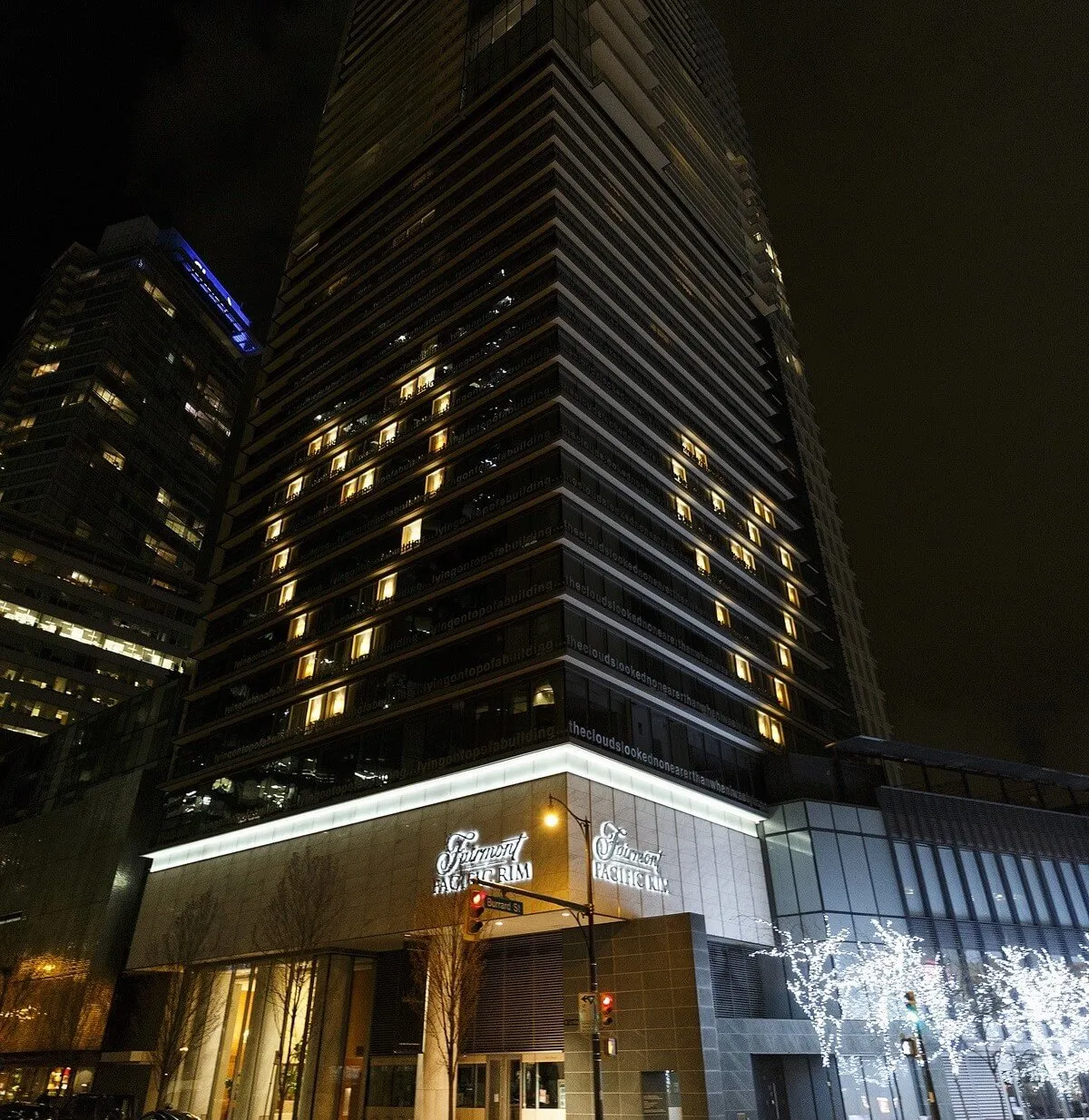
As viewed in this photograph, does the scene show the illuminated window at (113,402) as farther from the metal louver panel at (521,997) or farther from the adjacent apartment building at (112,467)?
the metal louver panel at (521,997)

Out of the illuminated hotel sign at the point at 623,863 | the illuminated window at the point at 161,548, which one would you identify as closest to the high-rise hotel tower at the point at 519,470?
the illuminated hotel sign at the point at 623,863

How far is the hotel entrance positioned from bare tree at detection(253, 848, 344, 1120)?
8.69 m

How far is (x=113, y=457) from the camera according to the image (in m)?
140

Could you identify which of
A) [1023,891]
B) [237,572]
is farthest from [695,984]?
[237,572]

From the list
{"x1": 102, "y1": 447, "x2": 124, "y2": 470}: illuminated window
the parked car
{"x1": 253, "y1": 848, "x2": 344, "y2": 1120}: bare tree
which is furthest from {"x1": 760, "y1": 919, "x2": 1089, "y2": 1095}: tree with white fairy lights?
{"x1": 102, "y1": 447, "x2": 124, "y2": 470}: illuminated window

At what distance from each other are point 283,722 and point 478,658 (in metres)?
16.9

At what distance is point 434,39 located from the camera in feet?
295

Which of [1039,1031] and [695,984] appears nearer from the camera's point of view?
[695,984]

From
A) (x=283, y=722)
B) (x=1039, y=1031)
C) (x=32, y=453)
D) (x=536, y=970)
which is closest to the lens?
(x=536, y=970)

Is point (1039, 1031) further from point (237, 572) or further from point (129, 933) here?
point (237, 572)

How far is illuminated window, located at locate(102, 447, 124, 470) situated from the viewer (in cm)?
13912

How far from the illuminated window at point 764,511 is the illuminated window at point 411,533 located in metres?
30.8

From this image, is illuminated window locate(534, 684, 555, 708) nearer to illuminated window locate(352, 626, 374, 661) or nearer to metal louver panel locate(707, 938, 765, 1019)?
illuminated window locate(352, 626, 374, 661)

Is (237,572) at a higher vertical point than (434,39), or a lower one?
lower
